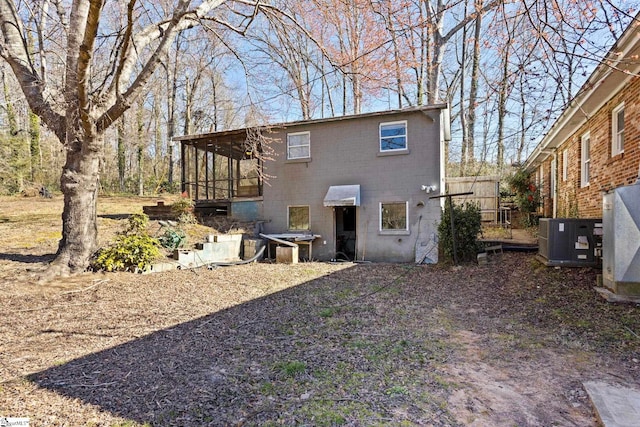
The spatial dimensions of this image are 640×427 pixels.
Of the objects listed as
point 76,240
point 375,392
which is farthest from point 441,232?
point 76,240

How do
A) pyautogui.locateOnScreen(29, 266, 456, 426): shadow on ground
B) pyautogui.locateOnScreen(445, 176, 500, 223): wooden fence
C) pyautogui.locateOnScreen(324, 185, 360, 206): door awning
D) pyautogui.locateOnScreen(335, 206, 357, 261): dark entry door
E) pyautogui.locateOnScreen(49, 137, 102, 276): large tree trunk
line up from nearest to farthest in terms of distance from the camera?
pyautogui.locateOnScreen(29, 266, 456, 426): shadow on ground
pyautogui.locateOnScreen(49, 137, 102, 276): large tree trunk
pyautogui.locateOnScreen(324, 185, 360, 206): door awning
pyautogui.locateOnScreen(335, 206, 357, 261): dark entry door
pyautogui.locateOnScreen(445, 176, 500, 223): wooden fence

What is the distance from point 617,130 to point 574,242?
8.69 ft

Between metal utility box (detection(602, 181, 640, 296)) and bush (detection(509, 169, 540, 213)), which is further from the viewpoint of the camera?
bush (detection(509, 169, 540, 213))

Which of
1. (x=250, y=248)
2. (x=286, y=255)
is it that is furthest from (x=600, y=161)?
(x=250, y=248)

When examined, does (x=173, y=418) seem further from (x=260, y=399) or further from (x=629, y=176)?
(x=629, y=176)

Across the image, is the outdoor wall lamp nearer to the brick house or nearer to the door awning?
the door awning

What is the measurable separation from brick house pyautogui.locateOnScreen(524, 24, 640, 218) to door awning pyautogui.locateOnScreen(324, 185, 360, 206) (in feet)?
19.4

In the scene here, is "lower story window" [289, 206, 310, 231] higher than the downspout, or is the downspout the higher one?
the downspout

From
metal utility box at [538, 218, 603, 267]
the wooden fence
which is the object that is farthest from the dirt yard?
the wooden fence

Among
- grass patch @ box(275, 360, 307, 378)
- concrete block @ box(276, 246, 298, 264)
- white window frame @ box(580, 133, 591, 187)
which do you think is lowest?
grass patch @ box(275, 360, 307, 378)

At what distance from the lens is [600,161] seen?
7.72 metres

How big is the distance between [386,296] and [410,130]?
633 cm

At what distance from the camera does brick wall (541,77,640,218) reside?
6043mm

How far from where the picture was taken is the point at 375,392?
2965mm
